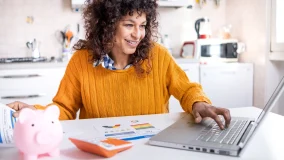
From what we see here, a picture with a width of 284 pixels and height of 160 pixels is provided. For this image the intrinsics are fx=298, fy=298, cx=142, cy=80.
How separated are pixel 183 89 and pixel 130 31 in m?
0.35

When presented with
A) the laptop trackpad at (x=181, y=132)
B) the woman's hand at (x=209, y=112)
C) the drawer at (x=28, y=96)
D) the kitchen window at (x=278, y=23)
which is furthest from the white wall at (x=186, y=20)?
the laptop trackpad at (x=181, y=132)

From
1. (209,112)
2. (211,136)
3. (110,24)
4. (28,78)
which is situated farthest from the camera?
(28,78)

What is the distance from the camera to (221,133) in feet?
2.80

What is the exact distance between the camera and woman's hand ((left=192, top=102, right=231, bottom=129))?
0.95m

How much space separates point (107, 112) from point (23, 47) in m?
2.00

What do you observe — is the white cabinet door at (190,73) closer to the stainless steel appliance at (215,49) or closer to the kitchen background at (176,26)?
the stainless steel appliance at (215,49)

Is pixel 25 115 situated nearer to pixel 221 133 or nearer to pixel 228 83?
pixel 221 133

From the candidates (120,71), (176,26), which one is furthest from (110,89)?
(176,26)

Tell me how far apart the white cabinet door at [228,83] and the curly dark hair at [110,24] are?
1.45 meters

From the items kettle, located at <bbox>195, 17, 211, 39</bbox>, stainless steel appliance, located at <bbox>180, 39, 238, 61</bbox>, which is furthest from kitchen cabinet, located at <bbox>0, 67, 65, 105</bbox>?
kettle, located at <bbox>195, 17, 211, 39</bbox>

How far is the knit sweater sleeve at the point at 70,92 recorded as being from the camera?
51.5 inches

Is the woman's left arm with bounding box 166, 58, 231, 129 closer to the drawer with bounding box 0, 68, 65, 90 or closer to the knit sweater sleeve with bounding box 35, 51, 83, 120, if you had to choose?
the knit sweater sleeve with bounding box 35, 51, 83, 120

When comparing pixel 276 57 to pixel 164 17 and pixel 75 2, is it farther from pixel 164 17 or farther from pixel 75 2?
pixel 75 2

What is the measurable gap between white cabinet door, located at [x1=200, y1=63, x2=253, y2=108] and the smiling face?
5.12 ft
